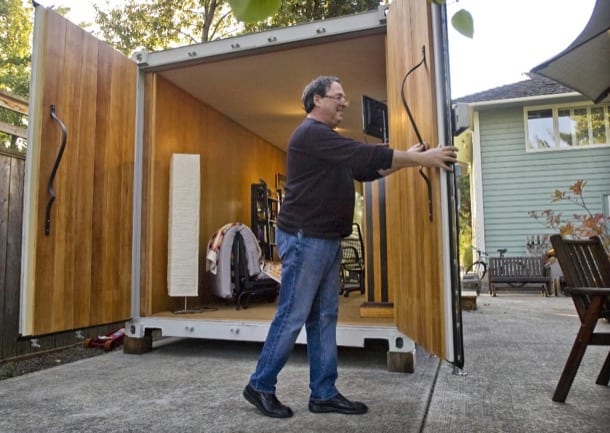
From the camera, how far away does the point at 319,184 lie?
2.18 m

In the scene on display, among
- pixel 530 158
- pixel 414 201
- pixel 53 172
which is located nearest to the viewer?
pixel 414 201

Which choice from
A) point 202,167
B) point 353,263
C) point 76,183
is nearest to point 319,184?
point 76,183

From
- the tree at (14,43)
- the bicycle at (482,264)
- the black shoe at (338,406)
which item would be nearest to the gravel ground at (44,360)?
the black shoe at (338,406)

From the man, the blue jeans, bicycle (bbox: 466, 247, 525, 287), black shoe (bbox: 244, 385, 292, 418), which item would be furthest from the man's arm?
bicycle (bbox: 466, 247, 525, 287)

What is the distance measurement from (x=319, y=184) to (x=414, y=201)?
1.65 ft

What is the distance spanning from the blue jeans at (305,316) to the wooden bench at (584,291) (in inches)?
43.6

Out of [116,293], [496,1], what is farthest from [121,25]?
[496,1]

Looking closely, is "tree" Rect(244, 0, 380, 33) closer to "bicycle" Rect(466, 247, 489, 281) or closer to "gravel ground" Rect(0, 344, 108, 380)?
"bicycle" Rect(466, 247, 489, 281)

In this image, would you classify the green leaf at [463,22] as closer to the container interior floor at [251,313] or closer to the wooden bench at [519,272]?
the container interior floor at [251,313]

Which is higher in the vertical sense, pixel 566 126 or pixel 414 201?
pixel 566 126

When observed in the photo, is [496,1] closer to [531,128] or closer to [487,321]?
[487,321]

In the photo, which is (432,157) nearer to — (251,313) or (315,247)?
(315,247)

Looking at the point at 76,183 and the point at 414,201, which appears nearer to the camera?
the point at 414,201

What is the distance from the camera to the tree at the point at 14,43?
15.1m
